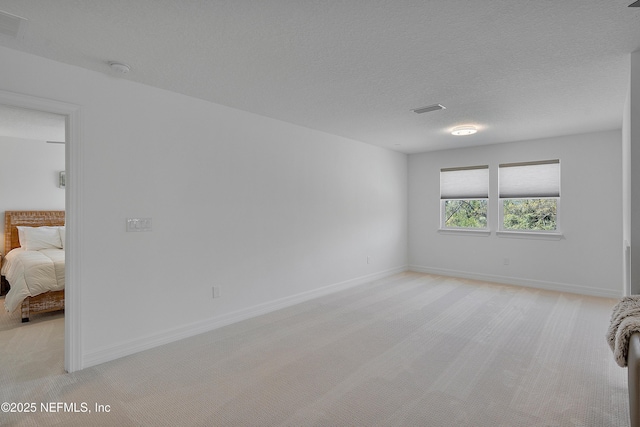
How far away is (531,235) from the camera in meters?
5.48

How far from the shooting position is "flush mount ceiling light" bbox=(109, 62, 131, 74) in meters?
2.64

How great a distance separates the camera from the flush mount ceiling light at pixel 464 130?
15.0 feet

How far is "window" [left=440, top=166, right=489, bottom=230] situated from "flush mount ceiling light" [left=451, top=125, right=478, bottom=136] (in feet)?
4.91

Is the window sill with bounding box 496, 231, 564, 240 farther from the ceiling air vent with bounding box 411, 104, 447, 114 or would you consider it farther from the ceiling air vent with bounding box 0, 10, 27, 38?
the ceiling air vent with bounding box 0, 10, 27, 38

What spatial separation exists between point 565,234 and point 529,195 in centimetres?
78

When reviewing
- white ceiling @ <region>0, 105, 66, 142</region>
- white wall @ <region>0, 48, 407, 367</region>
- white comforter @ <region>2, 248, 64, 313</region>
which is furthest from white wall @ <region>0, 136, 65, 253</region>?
white wall @ <region>0, 48, 407, 367</region>

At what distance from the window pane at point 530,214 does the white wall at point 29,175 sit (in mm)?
7726

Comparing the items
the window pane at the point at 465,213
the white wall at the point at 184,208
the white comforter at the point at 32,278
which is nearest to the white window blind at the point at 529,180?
the window pane at the point at 465,213

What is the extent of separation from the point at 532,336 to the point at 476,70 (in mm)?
2607

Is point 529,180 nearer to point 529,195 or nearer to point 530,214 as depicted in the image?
point 529,195

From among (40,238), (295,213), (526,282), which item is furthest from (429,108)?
(40,238)

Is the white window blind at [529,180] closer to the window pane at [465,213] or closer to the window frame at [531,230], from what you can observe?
the window frame at [531,230]

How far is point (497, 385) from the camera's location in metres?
2.42

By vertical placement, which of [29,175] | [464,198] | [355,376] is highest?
[29,175]
